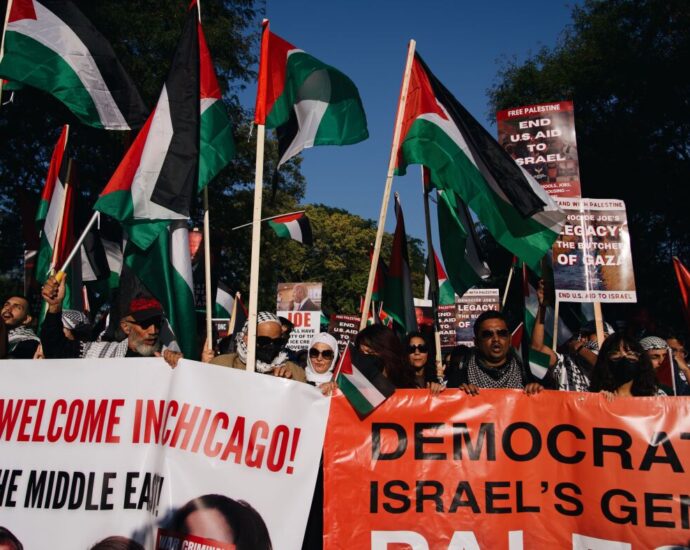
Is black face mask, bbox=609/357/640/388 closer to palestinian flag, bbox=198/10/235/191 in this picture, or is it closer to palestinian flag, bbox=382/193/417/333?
palestinian flag, bbox=382/193/417/333

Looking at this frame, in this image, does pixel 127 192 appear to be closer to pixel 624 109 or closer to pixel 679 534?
pixel 679 534

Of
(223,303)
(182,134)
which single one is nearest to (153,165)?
(182,134)

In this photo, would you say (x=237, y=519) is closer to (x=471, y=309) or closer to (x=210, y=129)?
(x=210, y=129)

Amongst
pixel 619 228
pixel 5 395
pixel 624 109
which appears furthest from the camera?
pixel 624 109

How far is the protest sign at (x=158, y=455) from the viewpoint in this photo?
400 cm

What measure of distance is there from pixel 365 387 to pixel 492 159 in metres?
2.17

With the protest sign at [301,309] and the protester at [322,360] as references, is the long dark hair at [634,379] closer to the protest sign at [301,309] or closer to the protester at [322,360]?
the protester at [322,360]

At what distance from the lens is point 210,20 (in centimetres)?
1966

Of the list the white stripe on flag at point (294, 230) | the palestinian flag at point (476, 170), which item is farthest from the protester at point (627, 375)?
Result: the white stripe on flag at point (294, 230)

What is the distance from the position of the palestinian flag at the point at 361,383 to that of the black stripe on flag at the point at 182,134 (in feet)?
4.85

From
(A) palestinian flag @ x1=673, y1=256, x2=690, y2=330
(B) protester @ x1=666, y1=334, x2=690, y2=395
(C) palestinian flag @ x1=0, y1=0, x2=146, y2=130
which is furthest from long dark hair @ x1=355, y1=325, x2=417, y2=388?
(A) palestinian flag @ x1=673, y1=256, x2=690, y2=330

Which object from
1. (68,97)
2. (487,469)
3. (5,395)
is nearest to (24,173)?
(68,97)

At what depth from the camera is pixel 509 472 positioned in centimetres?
413

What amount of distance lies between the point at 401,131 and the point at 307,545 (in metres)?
3.12
